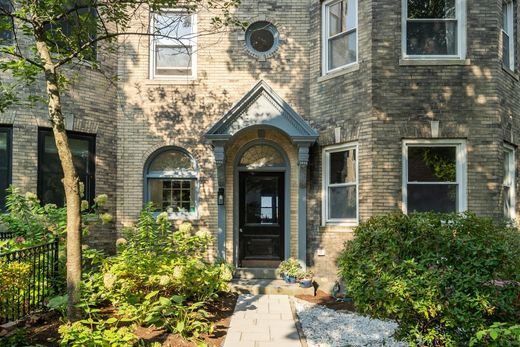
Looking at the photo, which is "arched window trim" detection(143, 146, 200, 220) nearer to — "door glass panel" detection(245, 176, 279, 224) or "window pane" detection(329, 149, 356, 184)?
"door glass panel" detection(245, 176, 279, 224)

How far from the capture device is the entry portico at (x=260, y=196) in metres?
8.43

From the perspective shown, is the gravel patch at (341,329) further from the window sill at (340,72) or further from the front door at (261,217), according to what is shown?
the window sill at (340,72)

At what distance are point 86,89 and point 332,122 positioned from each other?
216 inches

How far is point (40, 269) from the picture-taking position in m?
5.80

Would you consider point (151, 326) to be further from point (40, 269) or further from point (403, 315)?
point (403, 315)

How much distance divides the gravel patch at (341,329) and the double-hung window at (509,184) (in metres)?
4.40

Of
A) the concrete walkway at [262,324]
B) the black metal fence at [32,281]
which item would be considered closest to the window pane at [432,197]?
the concrete walkway at [262,324]

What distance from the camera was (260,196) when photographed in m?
8.98

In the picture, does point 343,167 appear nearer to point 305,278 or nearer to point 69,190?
point 305,278

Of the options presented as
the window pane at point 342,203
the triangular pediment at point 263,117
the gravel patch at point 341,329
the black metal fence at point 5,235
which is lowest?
the gravel patch at point 341,329

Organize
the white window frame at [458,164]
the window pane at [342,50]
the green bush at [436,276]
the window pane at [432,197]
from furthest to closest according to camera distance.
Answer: the window pane at [342,50] < the window pane at [432,197] < the white window frame at [458,164] < the green bush at [436,276]

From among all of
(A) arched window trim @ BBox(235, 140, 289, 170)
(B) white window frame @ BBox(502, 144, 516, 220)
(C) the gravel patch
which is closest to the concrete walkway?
(C) the gravel patch

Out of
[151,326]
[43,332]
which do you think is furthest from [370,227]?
[43,332]

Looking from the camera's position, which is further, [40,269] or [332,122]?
[332,122]
